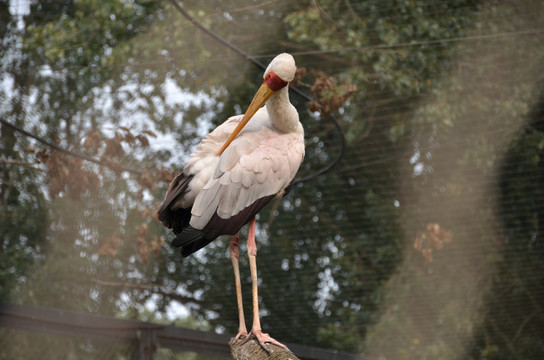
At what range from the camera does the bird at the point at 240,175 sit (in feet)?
8.46

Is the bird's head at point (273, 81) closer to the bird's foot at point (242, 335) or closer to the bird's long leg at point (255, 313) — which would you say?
the bird's long leg at point (255, 313)

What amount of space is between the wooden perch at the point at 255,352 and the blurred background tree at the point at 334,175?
3225 millimetres

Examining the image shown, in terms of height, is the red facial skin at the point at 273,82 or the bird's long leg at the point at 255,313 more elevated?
the red facial skin at the point at 273,82

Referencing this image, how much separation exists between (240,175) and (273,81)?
346 millimetres

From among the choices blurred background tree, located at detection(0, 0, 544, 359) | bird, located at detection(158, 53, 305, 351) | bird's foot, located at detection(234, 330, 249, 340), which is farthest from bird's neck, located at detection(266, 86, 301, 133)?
blurred background tree, located at detection(0, 0, 544, 359)

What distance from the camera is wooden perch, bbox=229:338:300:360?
229 cm

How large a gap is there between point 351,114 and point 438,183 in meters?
0.88

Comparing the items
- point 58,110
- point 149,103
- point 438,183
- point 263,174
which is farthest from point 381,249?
point 263,174

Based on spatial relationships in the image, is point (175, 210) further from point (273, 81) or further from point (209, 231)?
point (273, 81)

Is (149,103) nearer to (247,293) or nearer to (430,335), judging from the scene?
(247,293)

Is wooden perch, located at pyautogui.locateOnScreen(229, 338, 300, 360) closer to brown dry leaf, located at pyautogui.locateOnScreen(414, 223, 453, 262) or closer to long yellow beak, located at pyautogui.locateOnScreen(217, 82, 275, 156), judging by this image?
long yellow beak, located at pyautogui.locateOnScreen(217, 82, 275, 156)

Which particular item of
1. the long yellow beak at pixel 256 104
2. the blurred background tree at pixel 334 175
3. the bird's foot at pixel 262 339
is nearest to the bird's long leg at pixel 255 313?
the bird's foot at pixel 262 339

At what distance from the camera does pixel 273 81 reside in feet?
9.04

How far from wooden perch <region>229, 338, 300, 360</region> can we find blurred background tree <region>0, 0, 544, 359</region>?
322 centimetres
